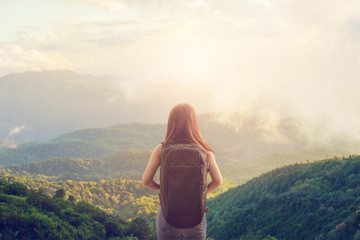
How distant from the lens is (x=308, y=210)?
40.5 m

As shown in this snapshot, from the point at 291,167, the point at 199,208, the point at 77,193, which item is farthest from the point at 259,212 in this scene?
the point at 77,193

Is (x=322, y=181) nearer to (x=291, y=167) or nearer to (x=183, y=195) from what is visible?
(x=291, y=167)

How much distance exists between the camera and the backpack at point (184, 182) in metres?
6.94

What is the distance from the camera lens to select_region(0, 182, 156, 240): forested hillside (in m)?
15.3

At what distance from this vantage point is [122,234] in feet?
98.0

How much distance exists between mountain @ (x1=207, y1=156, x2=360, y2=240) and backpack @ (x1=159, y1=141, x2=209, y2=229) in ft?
74.5

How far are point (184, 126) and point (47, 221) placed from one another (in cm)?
1464

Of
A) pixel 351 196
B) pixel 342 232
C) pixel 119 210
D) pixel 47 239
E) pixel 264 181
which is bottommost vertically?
pixel 119 210

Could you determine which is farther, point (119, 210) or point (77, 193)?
point (77, 193)

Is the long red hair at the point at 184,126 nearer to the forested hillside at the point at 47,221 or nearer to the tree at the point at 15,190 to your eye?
the forested hillside at the point at 47,221

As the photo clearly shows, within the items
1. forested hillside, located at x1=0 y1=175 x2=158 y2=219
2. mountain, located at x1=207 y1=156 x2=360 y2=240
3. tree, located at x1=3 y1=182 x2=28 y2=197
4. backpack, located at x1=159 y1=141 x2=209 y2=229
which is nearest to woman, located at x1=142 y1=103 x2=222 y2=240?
backpack, located at x1=159 y1=141 x2=209 y2=229

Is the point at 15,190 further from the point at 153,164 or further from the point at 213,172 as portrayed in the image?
the point at 213,172

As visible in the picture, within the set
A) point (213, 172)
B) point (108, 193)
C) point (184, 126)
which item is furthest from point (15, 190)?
point (108, 193)

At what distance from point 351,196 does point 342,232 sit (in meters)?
13.2
